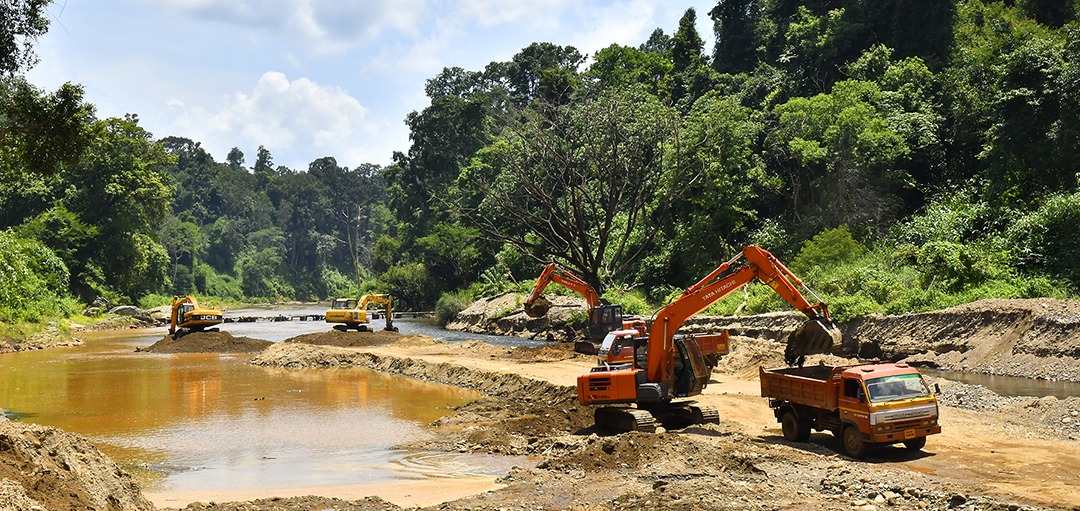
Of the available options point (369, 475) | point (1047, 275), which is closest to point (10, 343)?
point (369, 475)

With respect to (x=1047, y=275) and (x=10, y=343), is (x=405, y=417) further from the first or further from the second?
(x=10, y=343)

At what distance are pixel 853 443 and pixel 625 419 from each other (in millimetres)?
4731

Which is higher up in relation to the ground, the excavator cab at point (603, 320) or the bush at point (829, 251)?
the bush at point (829, 251)

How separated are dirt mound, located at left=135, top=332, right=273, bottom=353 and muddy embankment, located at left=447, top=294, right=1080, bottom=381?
76.1 ft

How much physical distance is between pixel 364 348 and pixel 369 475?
25590mm

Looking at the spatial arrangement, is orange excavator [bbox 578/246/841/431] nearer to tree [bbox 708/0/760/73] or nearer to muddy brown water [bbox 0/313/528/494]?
muddy brown water [bbox 0/313/528/494]

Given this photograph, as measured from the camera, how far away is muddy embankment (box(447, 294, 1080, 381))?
2761 cm

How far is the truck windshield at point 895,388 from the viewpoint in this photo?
15.6 m

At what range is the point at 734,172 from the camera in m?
52.9

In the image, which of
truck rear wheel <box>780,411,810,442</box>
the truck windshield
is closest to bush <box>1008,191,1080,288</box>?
truck rear wheel <box>780,411,810,442</box>

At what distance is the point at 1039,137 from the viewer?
4069cm

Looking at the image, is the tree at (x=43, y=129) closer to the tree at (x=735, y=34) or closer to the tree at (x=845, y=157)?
the tree at (x=845, y=157)

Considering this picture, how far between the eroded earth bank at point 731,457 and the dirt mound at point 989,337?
0.22 feet

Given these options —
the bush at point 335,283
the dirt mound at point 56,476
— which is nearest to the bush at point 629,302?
the dirt mound at point 56,476
